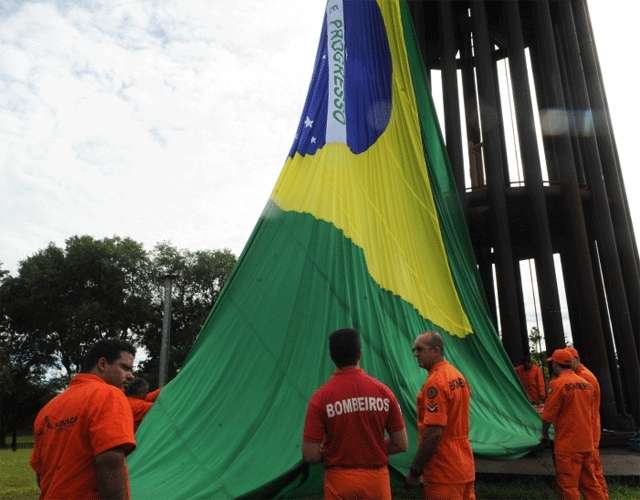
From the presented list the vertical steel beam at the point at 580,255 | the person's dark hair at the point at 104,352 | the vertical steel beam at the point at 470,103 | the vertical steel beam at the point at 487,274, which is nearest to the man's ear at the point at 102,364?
the person's dark hair at the point at 104,352

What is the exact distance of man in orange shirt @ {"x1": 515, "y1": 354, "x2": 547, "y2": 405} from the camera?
1096 centimetres

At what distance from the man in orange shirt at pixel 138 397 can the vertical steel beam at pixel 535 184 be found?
332 inches

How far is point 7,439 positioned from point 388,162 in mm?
43446

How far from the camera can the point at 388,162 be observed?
9008 mm

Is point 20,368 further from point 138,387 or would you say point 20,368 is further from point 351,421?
point 351,421

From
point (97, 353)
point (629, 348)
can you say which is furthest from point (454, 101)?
point (97, 353)

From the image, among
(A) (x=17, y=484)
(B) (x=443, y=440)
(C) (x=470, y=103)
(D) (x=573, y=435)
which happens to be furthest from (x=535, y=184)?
(A) (x=17, y=484)

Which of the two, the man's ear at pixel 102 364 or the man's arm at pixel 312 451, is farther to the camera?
the man's arm at pixel 312 451

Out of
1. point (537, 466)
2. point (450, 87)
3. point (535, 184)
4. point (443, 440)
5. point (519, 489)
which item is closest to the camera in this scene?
point (443, 440)

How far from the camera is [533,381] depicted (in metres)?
11.1

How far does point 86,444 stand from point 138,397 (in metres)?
4.98

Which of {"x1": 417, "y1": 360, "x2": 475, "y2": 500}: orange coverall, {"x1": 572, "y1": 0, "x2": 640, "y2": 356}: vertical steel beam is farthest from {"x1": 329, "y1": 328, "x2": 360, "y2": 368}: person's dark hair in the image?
{"x1": 572, "y1": 0, "x2": 640, "y2": 356}: vertical steel beam

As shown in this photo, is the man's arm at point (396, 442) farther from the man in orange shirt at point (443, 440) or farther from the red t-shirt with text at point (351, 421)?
the man in orange shirt at point (443, 440)

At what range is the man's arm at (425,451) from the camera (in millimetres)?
3879
